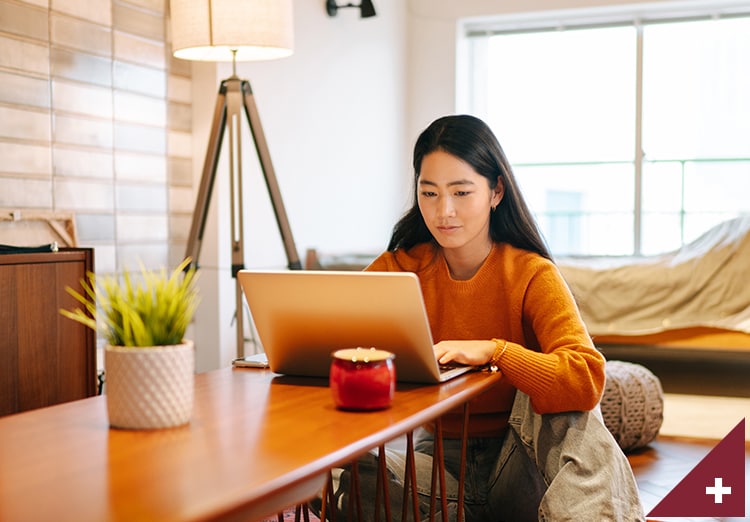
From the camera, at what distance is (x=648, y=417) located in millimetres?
2863

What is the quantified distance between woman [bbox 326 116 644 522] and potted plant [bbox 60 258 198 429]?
47cm

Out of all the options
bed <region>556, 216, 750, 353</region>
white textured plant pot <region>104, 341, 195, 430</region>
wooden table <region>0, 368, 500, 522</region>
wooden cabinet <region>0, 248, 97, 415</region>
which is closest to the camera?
wooden table <region>0, 368, 500, 522</region>

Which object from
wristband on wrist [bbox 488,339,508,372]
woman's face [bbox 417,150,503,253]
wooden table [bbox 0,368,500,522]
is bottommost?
wooden table [bbox 0,368,500,522]

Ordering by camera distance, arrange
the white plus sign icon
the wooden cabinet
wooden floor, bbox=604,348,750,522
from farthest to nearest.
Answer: wooden floor, bbox=604,348,750,522
the white plus sign icon
the wooden cabinet

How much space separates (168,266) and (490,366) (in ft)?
7.81

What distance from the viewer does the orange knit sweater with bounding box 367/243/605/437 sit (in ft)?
4.56

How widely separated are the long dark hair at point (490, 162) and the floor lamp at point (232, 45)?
1.28 meters

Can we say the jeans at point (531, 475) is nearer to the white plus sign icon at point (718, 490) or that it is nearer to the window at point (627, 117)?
the white plus sign icon at point (718, 490)

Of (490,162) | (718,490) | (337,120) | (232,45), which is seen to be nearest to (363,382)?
(490,162)

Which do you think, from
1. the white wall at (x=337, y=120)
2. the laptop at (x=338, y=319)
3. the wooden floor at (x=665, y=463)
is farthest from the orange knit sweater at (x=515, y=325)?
the white wall at (x=337, y=120)

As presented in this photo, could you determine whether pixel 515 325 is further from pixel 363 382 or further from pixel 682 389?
pixel 682 389

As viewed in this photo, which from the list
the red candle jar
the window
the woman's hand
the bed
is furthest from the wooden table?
the window

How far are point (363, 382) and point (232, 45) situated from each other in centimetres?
189

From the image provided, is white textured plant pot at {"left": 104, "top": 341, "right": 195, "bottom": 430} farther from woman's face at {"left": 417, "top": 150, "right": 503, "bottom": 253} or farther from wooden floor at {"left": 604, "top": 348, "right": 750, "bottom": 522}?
wooden floor at {"left": 604, "top": 348, "right": 750, "bottom": 522}
